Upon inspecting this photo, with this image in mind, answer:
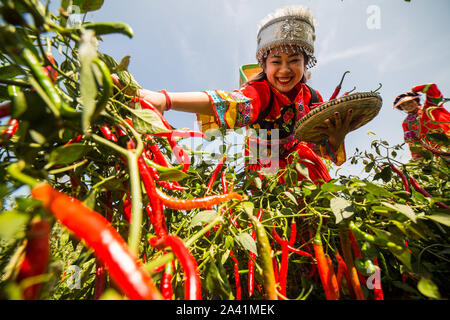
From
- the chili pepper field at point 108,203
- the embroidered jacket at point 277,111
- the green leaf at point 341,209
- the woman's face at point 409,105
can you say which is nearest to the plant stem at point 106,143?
the chili pepper field at point 108,203

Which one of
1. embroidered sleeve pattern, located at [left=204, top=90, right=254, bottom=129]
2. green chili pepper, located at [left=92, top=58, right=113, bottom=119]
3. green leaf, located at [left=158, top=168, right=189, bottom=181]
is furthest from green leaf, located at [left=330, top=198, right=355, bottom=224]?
embroidered sleeve pattern, located at [left=204, top=90, right=254, bottom=129]

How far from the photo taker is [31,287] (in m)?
0.18

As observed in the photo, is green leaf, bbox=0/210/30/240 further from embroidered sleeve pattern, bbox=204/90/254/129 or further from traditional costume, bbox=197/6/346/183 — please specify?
traditional costume, bbox=197/6/346/183

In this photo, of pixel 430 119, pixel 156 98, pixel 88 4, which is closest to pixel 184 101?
pixel 156 98

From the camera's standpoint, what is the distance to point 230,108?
1.21 meters

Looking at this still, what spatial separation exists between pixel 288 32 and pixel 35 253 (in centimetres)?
171

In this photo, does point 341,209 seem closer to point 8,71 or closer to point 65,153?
point 65,153

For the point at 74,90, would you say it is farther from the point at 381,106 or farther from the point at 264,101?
the point at 264,101

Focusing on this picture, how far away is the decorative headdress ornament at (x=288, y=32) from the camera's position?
1.49 metres

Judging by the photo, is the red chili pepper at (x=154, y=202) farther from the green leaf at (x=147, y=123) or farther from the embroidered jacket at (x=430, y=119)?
the embroidered jacket at (x=430, y=119)

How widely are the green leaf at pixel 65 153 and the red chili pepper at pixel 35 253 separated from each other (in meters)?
0.07

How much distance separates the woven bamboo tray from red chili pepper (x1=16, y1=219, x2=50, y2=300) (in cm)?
92

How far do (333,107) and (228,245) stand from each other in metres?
0.72
